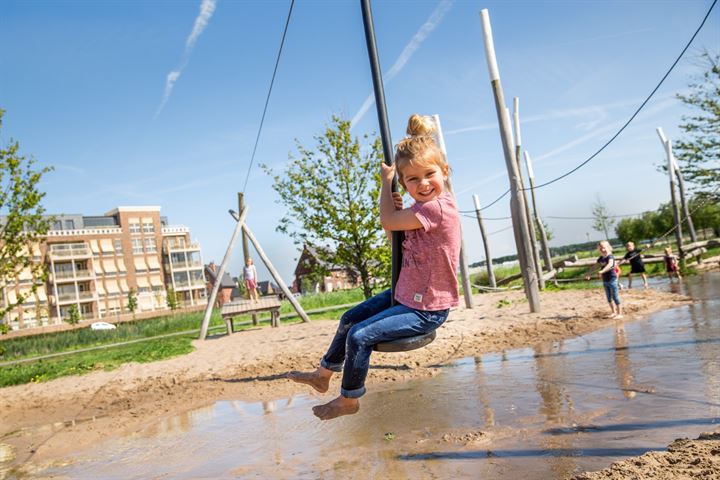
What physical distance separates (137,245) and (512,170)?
6575cm

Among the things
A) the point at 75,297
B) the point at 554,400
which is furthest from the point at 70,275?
the point at 554,400

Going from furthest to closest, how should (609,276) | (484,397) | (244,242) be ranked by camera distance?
(244,242)
(609,276)
(484,397)

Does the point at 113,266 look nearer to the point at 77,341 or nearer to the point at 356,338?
the point at 77,341

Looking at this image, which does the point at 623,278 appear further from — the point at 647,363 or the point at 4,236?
the point at 4,236

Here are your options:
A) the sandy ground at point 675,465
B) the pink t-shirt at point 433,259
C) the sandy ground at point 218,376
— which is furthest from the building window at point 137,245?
the pink t-shirt at point 433,259

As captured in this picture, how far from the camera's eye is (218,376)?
35.0 ft

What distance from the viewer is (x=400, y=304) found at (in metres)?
3.21

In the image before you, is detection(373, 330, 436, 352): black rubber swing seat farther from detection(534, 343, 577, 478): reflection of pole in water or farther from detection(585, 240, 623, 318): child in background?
detection(585, 240, 623, 318): child in background

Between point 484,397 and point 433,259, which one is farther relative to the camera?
point 484,397

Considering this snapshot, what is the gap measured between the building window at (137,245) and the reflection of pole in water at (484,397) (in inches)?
2667

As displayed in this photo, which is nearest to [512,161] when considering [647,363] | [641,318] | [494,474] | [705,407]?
[641,318]

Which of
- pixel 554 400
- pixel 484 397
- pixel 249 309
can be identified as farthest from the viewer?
pixel 249 309

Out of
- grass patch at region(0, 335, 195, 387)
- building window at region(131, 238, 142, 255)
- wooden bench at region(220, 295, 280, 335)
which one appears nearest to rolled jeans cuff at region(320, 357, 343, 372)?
grass patch at region(0, 335, 195, 387)

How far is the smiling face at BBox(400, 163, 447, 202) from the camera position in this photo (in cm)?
308
